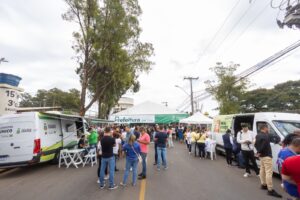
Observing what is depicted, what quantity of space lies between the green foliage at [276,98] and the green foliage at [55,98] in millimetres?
39514

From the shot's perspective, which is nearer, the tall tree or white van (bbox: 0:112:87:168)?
→ white van (bbox: 0:112:87:168)

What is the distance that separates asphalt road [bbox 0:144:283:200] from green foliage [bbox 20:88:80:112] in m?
47.4

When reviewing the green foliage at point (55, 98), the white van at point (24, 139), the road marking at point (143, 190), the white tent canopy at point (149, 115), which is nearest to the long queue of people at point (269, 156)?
the road marking at point (143, 190)

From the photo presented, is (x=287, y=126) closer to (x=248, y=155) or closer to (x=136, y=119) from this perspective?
(x=248, y=155)

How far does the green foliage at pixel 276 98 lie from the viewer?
4147cm

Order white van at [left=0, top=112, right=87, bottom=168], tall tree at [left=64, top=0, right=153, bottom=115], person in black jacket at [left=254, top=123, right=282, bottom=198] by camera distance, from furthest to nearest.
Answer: tall tree at [left=64, top=0, right=153, bottom=115] → white van at [left=0, top=112, right=87, bottom=168] → person in black jacket at [left=254, top=123, right=282, bottom=198]

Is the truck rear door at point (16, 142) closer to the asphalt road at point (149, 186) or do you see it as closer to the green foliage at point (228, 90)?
the asphalt road at point (149, 186)

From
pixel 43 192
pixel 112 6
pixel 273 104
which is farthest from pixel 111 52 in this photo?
pixel 273 104

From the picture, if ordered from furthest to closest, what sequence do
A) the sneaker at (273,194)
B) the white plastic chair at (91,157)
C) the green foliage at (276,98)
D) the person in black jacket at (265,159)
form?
the green foliage at (276,98), the white plastic chair at (91,157), the person in black jacket at (265,159), the sneaker at (273,194)

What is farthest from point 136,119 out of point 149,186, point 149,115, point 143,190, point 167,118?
point 143,190

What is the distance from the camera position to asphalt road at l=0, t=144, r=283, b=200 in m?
5.62

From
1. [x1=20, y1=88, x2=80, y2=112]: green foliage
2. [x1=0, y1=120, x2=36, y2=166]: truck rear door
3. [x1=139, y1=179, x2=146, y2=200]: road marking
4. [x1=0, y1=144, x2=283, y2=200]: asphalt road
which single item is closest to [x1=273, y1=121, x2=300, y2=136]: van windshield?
[x1=0, y1=144, x2=283, y2=200]: asphalt road

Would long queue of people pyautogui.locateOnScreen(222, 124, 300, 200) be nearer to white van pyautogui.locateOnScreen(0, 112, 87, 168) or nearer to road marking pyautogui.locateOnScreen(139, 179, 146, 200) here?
road marking pyautogui.locateOnScreen(139, 179, 146, 200)

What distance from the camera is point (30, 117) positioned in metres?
8.93
